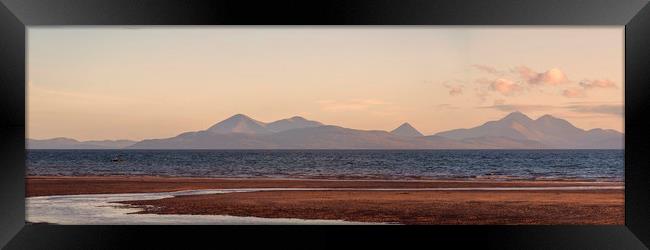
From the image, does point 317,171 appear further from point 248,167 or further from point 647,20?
point 647,20

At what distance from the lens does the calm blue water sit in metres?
23.8

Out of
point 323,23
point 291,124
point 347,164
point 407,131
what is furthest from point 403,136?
point 323,23

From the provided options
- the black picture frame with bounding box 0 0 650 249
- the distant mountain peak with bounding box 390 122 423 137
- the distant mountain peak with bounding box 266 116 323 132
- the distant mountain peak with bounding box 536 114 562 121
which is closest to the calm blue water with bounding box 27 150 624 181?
the distant mountain peak with bounding box 390 122 423 137

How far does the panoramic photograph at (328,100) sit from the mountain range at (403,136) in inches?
3.0

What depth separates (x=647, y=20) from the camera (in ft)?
14.5

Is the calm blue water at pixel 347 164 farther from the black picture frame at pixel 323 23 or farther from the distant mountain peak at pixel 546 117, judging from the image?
the black picture frame at pixel 323 23

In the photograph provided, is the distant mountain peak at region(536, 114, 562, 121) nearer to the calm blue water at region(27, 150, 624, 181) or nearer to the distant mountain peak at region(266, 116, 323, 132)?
the calm blue water at region(27, 150, 624, 181)

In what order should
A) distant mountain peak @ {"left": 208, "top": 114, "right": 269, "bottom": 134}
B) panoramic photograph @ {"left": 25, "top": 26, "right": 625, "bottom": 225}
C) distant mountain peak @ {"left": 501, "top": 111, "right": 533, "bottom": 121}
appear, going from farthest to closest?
distant mountain peak @ {"left": 208, "top": 114, "right": 269, "bottom": 134} → distant mountain peak @ {"left": 501, "top": 111, "right": 533, "bottom": 121} → panoramic photograph @ {"left": 25, "top": 26, "right": 625, "bottom": 225}

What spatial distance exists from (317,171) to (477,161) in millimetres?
6755

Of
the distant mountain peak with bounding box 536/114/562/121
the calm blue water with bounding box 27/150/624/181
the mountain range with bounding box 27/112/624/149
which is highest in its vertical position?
the distant mountain peak with bounding box 536/114/562/121

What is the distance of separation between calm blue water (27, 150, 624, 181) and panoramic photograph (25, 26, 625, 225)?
0.14 meters

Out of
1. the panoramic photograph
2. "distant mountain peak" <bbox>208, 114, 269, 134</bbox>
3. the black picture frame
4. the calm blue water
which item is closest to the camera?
the black picture frame

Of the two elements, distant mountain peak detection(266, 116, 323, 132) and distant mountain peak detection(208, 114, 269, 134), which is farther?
distant mountain peak detection(208, 114, 269, 134)

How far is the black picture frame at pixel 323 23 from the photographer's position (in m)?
4.39
